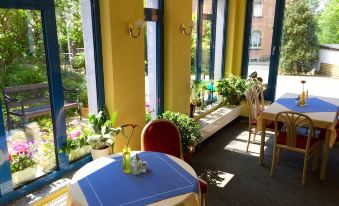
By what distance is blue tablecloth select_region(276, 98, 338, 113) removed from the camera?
365 cm

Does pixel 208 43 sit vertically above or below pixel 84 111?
above

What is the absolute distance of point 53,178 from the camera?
2.68 metres

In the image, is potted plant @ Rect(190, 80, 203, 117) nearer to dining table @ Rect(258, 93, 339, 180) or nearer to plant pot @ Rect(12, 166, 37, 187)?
dining table @ Rect(258, 93, 339, 180)

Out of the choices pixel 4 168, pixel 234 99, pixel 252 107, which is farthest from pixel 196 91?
pixel 4 168

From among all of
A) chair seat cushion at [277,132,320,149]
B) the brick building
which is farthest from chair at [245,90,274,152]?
the brick building

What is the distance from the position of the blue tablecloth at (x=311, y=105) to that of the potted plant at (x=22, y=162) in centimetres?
→ 311

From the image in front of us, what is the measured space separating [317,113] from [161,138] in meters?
2.06

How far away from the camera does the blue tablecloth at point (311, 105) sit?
12.0 feet

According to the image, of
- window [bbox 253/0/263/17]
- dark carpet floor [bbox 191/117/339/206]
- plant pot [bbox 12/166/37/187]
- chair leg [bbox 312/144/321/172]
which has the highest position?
window [bbox 253/0/263/17]

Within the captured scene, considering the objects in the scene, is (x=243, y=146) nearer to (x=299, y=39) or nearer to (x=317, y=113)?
(x=317, y=113)

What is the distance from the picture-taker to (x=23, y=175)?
98.2 inches

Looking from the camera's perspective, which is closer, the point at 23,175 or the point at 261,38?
the point at 23,175

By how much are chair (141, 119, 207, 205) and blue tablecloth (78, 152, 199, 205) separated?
0.48m


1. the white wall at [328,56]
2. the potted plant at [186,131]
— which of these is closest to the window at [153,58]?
the potted plant at [186,131]
